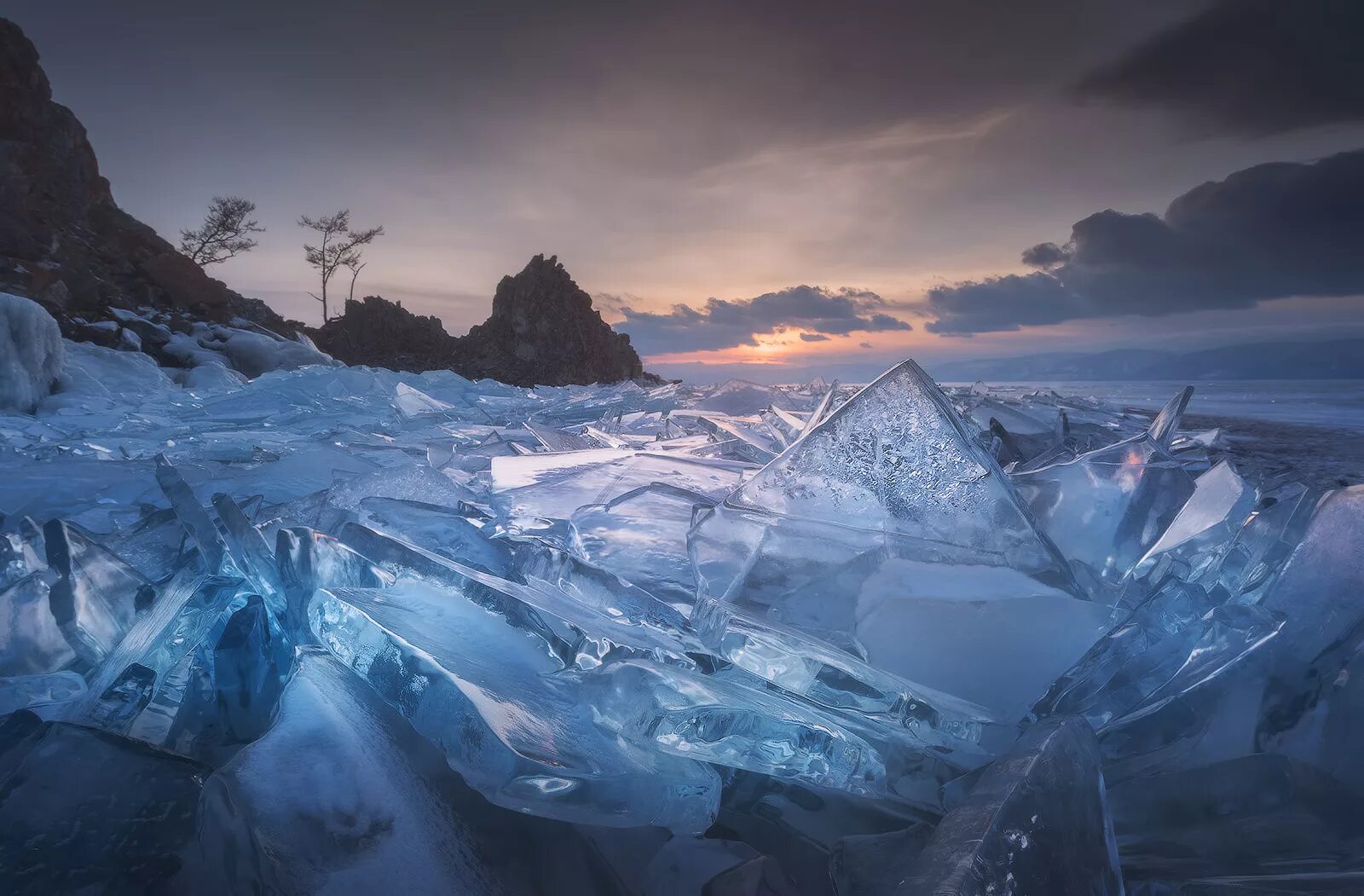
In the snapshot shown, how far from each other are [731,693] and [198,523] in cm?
86

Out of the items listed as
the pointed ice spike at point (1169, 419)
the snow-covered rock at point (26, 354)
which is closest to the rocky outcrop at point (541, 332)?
the snow-covered rock at point (26, 354)

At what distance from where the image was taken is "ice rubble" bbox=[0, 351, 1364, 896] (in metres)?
0.53

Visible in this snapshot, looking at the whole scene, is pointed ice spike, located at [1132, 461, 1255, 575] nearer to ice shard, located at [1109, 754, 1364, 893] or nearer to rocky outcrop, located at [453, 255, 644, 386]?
ice shard, located at [1109, 754, 1364, 893]

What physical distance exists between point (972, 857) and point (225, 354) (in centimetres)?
1601

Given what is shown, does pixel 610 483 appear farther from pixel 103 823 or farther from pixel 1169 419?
pixel 1169 419

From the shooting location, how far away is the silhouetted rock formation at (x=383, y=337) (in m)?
32.8

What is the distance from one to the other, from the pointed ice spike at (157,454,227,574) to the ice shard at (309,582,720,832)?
0.82 feet

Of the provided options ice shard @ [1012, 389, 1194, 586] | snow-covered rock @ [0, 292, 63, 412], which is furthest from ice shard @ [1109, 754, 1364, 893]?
snow-covered rock @ [0, 292, 63, 412]

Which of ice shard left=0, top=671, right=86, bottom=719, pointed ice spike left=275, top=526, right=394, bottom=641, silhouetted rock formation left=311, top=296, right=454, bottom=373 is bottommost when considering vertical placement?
ice shard left=0, top=671, right=86, bottom=719

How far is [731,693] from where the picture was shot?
0.68 m

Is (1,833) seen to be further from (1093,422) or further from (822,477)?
(1093,422)

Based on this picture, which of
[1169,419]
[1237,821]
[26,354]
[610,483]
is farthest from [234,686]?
[26,354]

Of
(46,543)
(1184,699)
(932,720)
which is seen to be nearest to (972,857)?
(932,720)

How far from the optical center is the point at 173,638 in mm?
751
